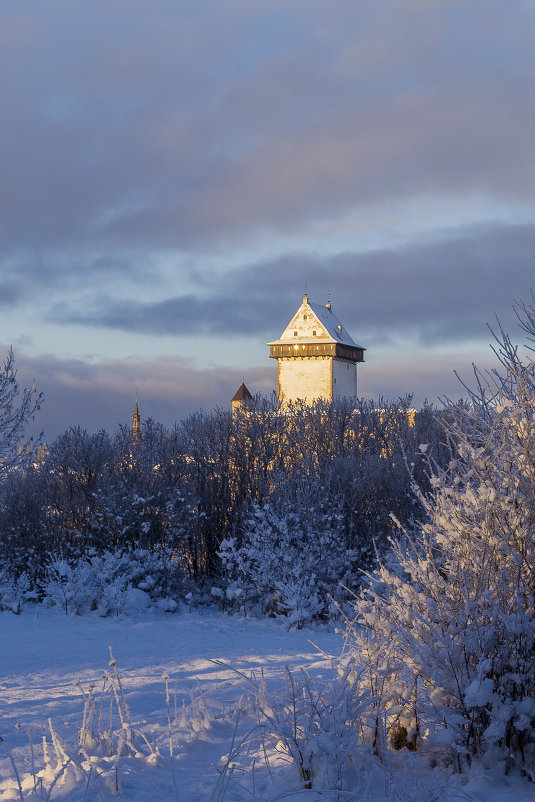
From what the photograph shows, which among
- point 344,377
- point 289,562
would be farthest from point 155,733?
point 344,377

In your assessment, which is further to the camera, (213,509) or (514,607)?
(213,509)

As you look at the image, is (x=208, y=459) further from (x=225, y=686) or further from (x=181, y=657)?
(x=225, y=686)

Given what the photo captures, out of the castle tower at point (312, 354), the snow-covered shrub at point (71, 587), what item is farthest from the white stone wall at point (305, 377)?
the snow-covered shrub at point (71, 587)

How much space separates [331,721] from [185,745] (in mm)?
1132

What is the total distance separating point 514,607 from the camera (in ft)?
15.8

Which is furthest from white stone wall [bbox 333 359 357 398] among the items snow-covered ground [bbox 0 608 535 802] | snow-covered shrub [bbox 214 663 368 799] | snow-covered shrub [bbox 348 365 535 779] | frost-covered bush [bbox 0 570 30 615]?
snow-covered shrub [bbox 214 663 368 799]

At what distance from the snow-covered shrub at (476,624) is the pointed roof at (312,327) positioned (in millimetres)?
66947

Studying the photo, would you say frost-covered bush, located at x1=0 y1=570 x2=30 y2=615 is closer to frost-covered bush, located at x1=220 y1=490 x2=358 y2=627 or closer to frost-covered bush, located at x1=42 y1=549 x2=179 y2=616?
frost-covered bush, located at x1=42 y1=549 x2=179 y2=616

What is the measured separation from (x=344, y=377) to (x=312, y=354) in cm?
452

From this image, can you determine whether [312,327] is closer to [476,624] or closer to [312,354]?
[312,354]

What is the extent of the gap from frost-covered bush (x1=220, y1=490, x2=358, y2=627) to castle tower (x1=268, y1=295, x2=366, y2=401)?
57.7 meters

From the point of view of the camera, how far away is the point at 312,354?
2859 inches

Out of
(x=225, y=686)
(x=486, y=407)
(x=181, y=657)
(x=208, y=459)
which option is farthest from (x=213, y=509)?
(x=486, y=407)

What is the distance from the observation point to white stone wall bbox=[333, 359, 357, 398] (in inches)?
2888
